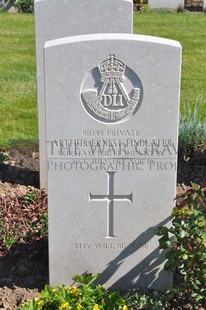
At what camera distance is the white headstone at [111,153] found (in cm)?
391

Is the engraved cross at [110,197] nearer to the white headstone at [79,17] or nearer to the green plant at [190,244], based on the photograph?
the green plant at [190,244]

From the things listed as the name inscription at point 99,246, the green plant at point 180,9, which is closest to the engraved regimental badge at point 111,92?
the name inscription at point 99,246

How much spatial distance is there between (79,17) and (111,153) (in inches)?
62.8

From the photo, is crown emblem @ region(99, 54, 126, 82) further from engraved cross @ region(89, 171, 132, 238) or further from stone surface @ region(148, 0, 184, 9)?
stone surface @ region(148, 0, 184, 9)

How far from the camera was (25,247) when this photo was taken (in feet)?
16.0

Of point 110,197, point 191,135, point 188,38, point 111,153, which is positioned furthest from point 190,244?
point 188,38

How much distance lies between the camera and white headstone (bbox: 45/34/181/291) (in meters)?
3.91

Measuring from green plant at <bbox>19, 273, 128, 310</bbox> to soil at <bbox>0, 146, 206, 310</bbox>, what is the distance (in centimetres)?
25

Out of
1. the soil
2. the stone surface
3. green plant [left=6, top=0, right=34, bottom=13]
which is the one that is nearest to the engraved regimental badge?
the soil

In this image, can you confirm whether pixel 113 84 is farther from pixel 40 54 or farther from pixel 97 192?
pixel 40 54

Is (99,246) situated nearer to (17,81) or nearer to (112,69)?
(112,69)

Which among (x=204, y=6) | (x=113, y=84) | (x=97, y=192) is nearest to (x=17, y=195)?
(x=97, y=192)

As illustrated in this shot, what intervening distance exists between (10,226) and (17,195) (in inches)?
19.2

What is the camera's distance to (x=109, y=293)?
4270 mm
